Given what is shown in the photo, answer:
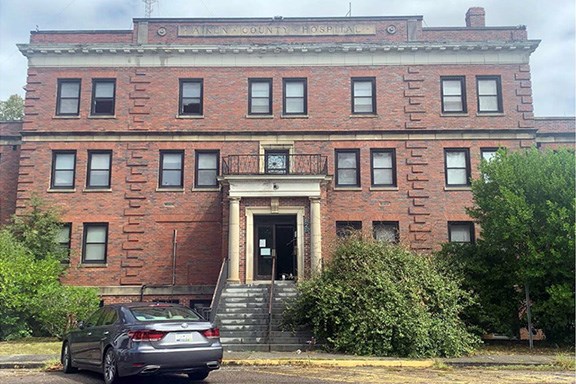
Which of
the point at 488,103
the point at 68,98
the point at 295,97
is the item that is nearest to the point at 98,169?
the point at 68,98

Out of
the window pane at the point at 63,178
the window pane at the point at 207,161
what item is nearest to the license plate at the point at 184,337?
the window pane at the point at 207,161

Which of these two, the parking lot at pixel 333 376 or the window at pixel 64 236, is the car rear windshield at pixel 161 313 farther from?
the window at pixel 64 236

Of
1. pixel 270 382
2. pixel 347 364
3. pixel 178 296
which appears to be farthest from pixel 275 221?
pixel 270 382

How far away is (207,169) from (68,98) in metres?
7.08

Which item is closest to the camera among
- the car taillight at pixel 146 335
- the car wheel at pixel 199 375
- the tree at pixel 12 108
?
the car taillight at pixel 146 335

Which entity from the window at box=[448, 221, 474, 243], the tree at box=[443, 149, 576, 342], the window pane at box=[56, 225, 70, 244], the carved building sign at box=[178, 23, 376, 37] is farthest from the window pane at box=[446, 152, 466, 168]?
the window pane at box=[56, 225, 70, 244]

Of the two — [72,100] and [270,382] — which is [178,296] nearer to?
[72,100]

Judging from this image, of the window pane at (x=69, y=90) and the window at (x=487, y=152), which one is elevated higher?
the window pane at (x=69, y=90)

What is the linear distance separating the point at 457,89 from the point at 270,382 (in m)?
18.7

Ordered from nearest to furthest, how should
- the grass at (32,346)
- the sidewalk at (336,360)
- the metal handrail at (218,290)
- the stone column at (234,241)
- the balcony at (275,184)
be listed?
the sidewalk at (336,360) < the grass at (32,346) < the metal handrail at (218,290) < the stone column at (234,241) < the balcony at (275,184)

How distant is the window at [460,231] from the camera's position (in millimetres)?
24109

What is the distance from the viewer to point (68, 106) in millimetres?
25297

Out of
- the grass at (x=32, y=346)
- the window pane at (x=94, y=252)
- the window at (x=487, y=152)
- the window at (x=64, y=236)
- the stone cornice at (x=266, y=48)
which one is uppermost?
the stone cornice at (x=266, y=48)

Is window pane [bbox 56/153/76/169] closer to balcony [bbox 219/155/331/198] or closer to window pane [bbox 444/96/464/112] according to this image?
balcony [bbox 219/155/331/198]
